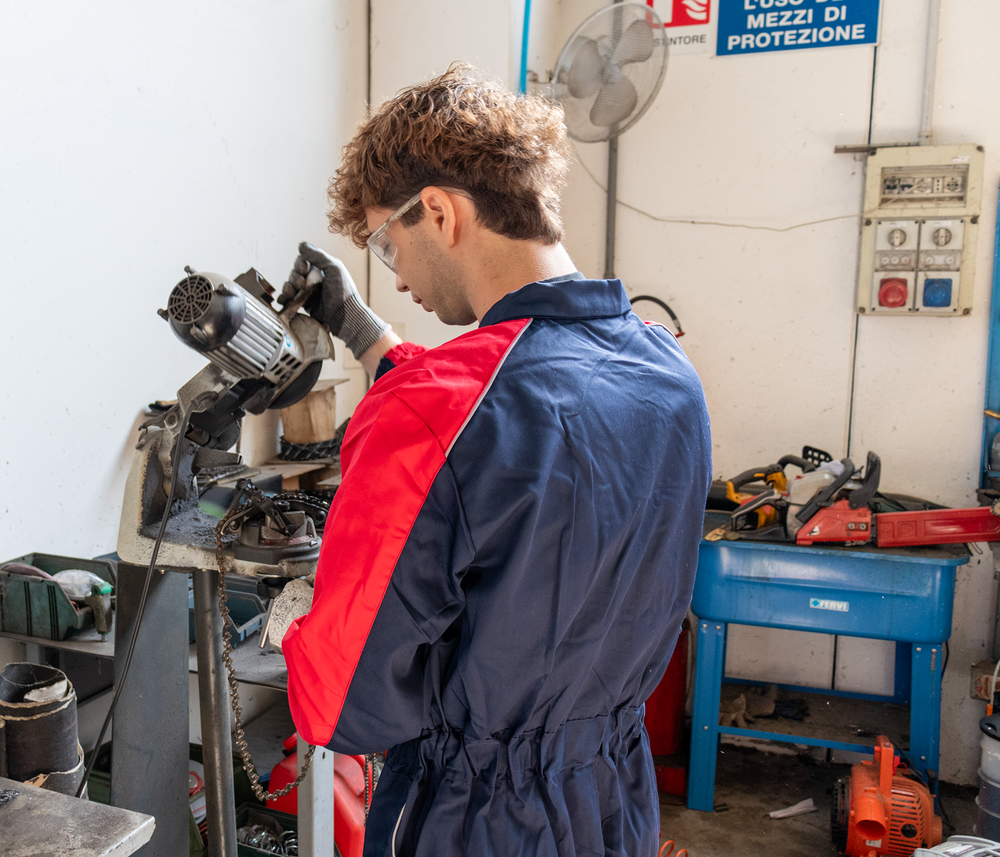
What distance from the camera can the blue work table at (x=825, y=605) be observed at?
7.61 feet

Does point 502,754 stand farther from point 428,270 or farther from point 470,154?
point 470,154

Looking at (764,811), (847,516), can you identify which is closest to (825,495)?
(847,516)

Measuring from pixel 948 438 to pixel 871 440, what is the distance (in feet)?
0.82

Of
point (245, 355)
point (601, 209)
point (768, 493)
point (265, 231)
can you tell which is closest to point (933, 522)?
point (768, 493)

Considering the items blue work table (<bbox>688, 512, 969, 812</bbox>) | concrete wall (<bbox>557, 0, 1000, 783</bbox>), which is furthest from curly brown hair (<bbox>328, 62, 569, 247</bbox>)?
concrete wall (<bbox>557, 0, 1000, 783</bbox>)

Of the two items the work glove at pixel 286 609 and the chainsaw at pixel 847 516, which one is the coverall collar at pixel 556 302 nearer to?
the work glove at pixel 286 609

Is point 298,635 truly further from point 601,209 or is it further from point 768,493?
point 601,209

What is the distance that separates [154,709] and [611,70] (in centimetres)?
225

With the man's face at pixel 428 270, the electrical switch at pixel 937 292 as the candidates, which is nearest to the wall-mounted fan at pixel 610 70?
the electrical switch at pixel 937 292

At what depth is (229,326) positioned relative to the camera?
1.10m

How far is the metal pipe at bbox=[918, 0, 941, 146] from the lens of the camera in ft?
8.69

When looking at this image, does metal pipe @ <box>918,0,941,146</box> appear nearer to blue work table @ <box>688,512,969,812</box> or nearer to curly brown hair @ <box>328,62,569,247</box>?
blue work table @ <box>688,512,969,812</box>

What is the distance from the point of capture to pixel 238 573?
114cm

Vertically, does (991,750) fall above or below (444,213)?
below
